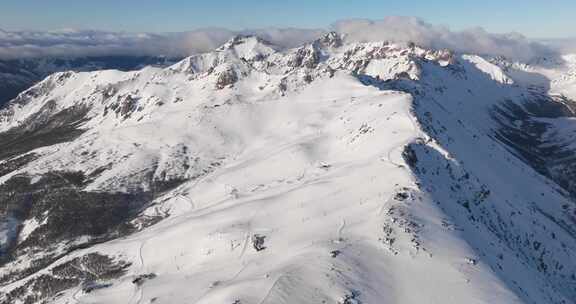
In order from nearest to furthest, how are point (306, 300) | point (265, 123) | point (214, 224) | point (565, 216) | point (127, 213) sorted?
1. point (306, 300)
2. point (214, 224)
3. point (127, 213)
4. point (565, 216)
5. point (265, 123)

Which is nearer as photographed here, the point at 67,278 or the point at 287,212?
the point at 287,212

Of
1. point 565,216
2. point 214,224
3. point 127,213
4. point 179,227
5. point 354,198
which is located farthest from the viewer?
point 565,216

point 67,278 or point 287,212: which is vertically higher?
point 287,212

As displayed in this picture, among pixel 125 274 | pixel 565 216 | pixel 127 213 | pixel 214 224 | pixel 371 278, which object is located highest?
pixel 371 278

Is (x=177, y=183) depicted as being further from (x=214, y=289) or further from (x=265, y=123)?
(x=214, y=289)

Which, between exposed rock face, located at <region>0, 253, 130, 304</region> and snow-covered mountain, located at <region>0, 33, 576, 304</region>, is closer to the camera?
snow-covered mountain, located at <region>0, 33, 576, 304</region>

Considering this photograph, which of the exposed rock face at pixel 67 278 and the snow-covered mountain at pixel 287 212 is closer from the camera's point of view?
the snow-covered mountain at pixel 287 212

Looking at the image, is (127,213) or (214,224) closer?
(214,224)

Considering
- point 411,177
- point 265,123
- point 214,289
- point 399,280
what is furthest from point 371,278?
point 265,123
